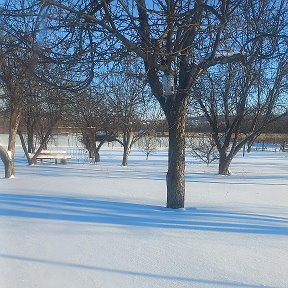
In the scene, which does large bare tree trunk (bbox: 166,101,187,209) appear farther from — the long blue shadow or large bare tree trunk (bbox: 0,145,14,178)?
large bare tree trunk (bbox: 0,145,14,178)

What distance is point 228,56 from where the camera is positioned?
758 cm

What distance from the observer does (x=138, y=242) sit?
5.30 metres

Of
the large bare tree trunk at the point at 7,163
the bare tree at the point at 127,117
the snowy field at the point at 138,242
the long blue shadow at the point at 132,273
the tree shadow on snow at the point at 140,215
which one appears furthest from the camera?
the bare tree at the point at 127,117

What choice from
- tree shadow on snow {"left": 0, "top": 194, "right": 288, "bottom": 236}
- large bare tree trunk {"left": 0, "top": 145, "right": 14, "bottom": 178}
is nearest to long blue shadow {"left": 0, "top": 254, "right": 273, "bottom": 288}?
tree shadow on snow {"left": 0, "top": 194, "right": 288, "bottom": 236}

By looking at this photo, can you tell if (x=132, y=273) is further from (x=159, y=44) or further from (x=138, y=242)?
(x=159, y=44)

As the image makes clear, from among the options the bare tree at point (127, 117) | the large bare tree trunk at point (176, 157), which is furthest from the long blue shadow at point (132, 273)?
the bare tree at point (127, 117)

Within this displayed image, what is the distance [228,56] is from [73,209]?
154 inches

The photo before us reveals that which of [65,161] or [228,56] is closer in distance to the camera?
[228,56]

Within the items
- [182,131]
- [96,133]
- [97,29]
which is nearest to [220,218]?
[182,131]

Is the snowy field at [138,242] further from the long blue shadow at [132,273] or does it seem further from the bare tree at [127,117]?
the bare tree at [127,117]

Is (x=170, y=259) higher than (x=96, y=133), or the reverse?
(x=96, y=133)

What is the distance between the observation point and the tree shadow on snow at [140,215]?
6.33 m

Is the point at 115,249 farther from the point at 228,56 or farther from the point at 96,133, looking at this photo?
the point at 96,133

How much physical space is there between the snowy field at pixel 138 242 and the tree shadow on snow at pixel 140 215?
0.6 inches
